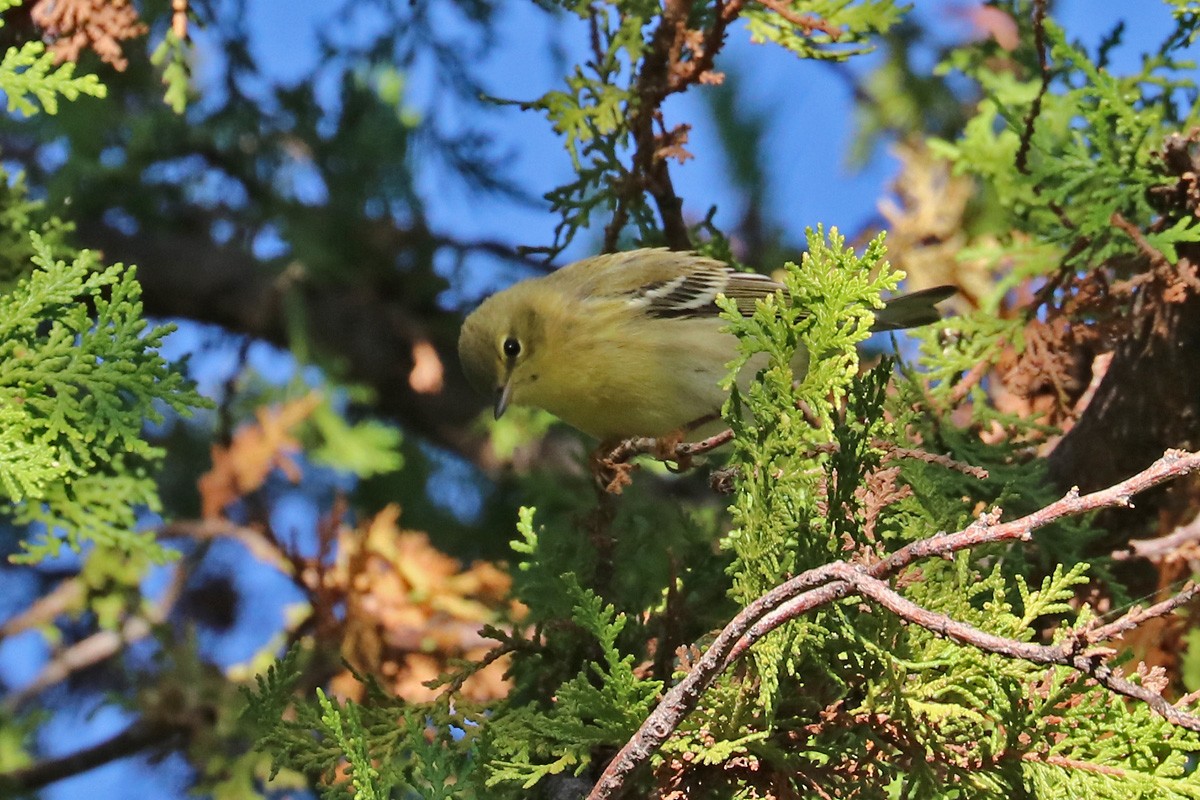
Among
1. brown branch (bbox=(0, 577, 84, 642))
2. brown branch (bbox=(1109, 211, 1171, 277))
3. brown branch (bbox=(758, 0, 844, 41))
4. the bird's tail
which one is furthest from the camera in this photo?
brown branch (bbox=(0, 577, 84, 642))

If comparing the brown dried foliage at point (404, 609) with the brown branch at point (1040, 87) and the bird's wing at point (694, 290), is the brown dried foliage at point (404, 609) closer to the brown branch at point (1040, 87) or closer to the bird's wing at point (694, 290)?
the bird's wing at point (694, 290)

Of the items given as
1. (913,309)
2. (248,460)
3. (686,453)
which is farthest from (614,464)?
(248,460)

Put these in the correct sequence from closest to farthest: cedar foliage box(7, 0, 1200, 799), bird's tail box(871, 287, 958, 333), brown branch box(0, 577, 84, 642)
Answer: cedar foliage box(7, 0, 1200, 799)
bird's tail box(871, 287, 958, 333)
brown branch box(0, 577, 84, 642)

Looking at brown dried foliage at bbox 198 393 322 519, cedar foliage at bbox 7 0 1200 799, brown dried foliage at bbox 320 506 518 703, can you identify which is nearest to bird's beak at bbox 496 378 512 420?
cedar foliage at bbox 7 0 1200 799

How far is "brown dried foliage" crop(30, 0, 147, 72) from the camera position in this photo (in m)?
2.89

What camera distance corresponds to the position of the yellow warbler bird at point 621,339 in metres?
3.65

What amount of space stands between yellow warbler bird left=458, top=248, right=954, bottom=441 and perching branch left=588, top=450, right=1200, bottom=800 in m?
1.87

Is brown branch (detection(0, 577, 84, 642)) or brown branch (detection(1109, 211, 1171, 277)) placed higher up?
brown branch (detection(1109, 211, 1171, 277))

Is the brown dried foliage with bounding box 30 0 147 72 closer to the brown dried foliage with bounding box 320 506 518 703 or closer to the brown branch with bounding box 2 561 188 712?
the brown dried foliage with bounding box 320 506 518 703

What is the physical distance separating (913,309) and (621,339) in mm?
914

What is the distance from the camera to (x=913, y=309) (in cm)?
385

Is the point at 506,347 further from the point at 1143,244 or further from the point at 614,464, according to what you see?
the point at 1143,244

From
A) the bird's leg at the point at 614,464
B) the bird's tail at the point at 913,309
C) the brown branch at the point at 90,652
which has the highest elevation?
the bird's tail at the point at 913,309

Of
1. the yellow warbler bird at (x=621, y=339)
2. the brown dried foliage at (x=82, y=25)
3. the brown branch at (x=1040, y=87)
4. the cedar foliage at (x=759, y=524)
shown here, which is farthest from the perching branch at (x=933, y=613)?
the brown dried foliage at (x=82, y=25)
